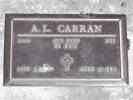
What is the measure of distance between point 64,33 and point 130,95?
56.3 inches

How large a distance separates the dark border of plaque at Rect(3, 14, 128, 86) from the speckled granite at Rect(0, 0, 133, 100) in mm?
65

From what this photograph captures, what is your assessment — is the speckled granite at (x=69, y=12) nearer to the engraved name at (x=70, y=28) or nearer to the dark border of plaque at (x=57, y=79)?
the dark border of plaque at (x=57, y=79)

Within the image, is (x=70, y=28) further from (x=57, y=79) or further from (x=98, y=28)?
(x=57, y=79)

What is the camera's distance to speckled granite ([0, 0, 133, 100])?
4855 millimetres

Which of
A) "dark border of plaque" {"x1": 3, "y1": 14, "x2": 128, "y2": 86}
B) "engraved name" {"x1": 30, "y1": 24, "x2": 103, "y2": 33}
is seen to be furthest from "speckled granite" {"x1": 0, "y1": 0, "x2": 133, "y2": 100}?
"engraved name" {"x1": 30, "y1": 24, "x2": 103, "y2": 33}

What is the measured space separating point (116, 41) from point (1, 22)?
1884 mm

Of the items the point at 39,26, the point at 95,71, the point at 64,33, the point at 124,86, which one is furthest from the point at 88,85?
the point at 39,26

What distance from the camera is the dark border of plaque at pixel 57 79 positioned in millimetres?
4902

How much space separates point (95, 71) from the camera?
495cm

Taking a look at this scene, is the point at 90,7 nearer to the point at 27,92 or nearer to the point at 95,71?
the point at 95,71

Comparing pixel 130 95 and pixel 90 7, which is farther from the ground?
pixel 90 7

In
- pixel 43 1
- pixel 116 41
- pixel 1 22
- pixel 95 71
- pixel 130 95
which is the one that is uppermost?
pixel 43 1

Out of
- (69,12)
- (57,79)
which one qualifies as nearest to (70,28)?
(69,12)

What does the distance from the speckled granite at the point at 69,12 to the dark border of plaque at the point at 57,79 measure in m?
0.07
